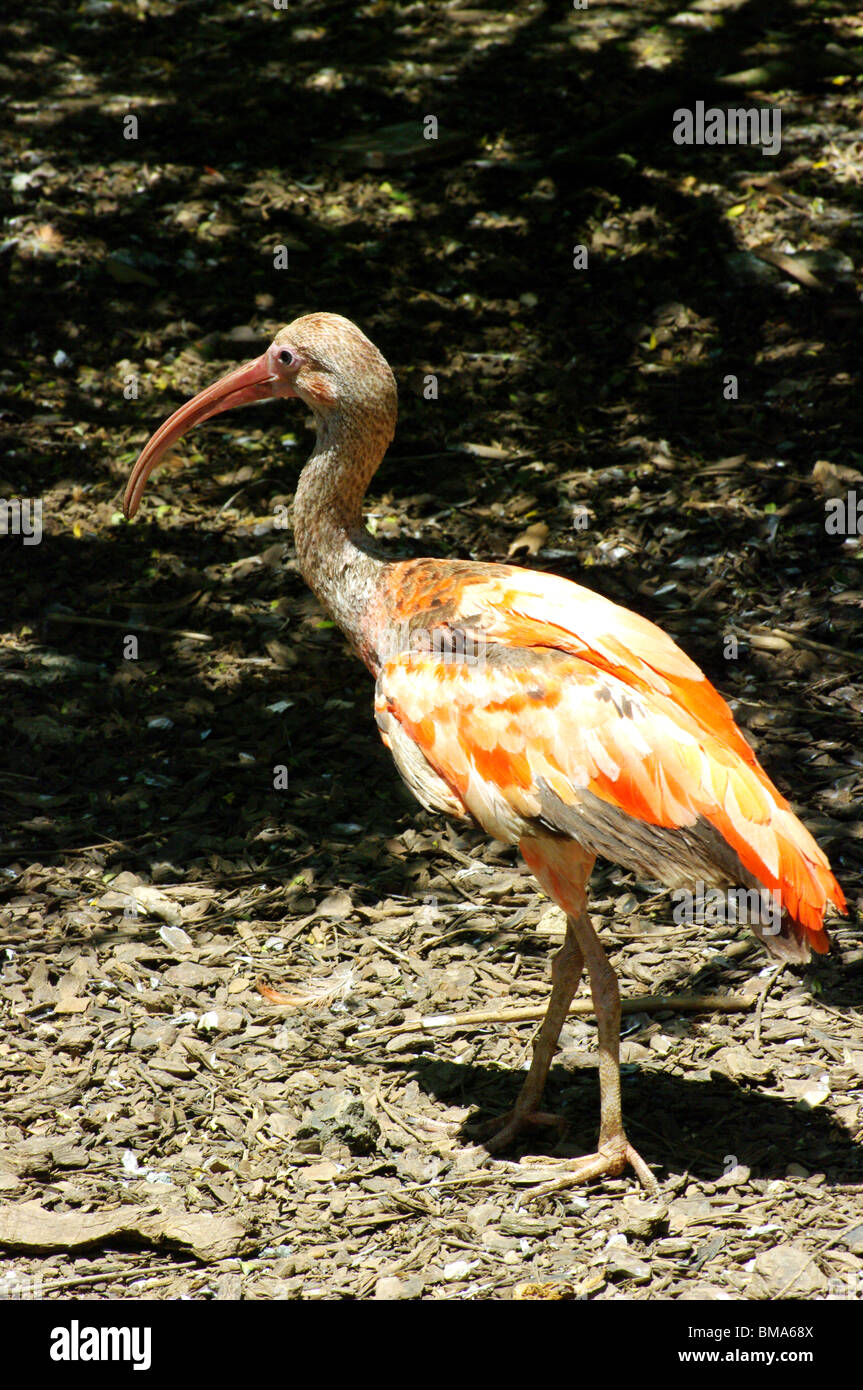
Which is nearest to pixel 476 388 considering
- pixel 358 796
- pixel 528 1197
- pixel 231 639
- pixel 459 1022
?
pixel 231 639

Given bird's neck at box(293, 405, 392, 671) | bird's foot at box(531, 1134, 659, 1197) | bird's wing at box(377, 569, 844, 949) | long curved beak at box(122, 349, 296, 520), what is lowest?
bird's foot at box(531, 1134, 659, 1197)

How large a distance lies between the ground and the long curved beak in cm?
154

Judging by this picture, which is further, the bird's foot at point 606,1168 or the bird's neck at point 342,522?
the bird's neck at point 342,522

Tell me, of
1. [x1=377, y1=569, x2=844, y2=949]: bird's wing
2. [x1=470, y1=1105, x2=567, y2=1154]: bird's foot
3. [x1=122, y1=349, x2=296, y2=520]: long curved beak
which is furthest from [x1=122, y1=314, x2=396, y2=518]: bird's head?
[x1=470, y1=1105, x2=567, y2=1154]: bird's foot

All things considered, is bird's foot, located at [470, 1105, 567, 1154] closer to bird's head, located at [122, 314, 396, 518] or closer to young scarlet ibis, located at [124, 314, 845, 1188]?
young scarlet ibis, located at [124, 314, 845, 1188]

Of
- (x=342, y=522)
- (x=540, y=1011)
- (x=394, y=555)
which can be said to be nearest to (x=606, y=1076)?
(x=540, y=1011)

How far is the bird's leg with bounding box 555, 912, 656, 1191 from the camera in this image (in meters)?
4.29

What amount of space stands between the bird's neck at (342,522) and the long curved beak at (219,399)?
1.01 feet

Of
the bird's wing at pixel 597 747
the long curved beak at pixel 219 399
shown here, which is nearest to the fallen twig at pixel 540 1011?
the bird's wing at pixel 597 747

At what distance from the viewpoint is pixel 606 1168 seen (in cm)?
428

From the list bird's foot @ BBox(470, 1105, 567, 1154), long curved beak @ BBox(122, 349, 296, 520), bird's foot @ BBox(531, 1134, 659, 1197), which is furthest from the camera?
long curved beak @ BBox(122, 349, 296, 520)

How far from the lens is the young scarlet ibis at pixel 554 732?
4.06m

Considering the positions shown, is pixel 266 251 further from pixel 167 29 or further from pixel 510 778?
pixel 510 778

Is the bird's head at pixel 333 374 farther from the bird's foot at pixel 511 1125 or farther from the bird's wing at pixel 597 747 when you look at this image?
the bird's foot at pixel 511 1125
